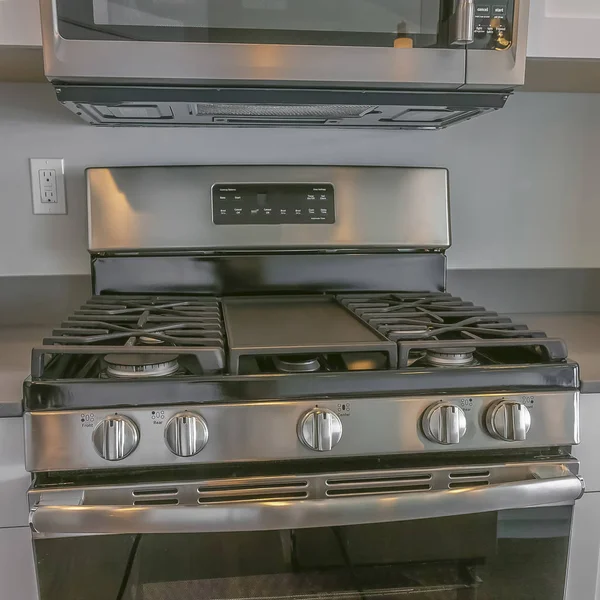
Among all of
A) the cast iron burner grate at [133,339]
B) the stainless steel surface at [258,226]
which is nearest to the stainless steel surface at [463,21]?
the stainless steel surface at [258,226]

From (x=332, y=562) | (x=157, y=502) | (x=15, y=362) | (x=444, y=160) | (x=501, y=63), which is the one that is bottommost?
(x=332, y=562)

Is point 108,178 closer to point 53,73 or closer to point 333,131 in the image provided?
point 53,73

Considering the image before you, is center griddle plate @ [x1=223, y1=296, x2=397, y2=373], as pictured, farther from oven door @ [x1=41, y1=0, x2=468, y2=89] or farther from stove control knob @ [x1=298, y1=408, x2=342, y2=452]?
oven door @ [x1=41, y1=0, x2=468, y2=89]

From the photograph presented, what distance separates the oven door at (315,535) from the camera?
2.63ft

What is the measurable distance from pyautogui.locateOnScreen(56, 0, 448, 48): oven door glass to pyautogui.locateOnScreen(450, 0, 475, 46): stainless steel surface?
0.06 ft

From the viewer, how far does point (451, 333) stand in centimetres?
101

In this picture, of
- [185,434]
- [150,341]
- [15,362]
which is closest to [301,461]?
[185,434]

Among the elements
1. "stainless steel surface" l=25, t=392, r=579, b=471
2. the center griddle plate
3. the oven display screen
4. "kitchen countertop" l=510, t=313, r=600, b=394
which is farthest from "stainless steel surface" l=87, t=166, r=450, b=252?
"stainless steel surface" l=25, t=392, r=579, b=471

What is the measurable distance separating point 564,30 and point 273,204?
23.6 inches

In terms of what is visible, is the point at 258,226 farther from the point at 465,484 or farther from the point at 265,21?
the point at 465,484

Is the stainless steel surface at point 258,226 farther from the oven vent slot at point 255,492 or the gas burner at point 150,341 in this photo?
the oven vent slot at point 255,492

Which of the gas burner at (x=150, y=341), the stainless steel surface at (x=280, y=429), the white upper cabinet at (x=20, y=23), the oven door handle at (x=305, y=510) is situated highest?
the white upper cabinet at (x=20, y=23)

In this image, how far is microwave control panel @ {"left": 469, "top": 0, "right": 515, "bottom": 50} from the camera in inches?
38.6

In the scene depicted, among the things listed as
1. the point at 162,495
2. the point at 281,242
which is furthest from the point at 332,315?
the point at 162,495
